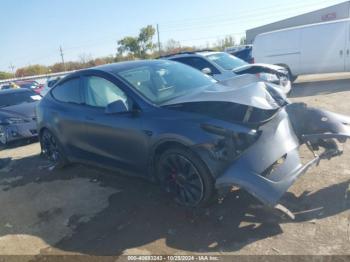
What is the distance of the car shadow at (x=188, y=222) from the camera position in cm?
351

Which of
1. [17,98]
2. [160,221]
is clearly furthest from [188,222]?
[17,98]

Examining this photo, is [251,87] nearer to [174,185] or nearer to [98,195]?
[174,185]

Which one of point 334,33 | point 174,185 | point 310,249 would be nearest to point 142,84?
point 174,185

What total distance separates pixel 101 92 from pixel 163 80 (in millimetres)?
879

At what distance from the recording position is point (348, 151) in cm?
526

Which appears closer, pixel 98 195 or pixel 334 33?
pixel 98 195

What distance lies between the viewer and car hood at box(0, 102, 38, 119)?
8930 millimetres

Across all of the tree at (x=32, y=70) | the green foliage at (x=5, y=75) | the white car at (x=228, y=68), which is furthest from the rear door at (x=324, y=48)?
the green foliage at (x=5, y=75)

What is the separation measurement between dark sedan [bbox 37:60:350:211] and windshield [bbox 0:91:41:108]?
16.6 ft

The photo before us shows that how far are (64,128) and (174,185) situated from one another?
93.0 inches

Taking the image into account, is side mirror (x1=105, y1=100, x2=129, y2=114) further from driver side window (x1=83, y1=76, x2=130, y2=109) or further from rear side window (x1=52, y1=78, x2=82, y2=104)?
rear side window (x1=52, y1=78, x2=82, y2=104)

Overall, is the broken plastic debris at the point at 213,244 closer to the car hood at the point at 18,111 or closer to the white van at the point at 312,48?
the car hood at the point at 18,111

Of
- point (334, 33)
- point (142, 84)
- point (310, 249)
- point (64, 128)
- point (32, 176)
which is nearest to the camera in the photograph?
point (310, 249)

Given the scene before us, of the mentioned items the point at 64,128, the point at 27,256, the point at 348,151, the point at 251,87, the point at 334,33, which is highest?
the point at 334,33
